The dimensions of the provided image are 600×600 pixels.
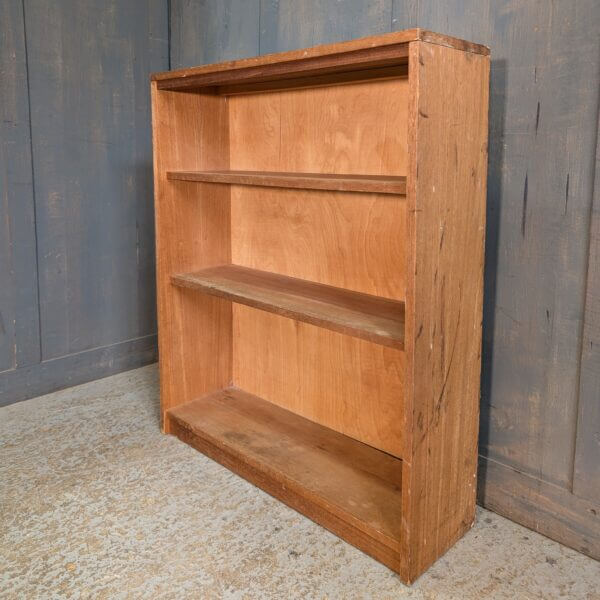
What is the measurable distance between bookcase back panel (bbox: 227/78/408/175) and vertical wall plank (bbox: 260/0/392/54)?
0.70 feet

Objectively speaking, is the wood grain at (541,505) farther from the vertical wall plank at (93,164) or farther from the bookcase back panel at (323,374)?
the vertical wall plank at (93,164)

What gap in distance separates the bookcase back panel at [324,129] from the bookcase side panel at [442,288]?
337 mm

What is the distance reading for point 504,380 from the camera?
6.26 ft

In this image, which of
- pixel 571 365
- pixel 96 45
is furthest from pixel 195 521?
pixel 96 45

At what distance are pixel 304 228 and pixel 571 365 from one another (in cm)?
101

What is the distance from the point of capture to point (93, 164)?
2.93 metres

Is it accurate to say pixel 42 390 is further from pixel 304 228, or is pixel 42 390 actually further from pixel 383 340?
pixel 383 340

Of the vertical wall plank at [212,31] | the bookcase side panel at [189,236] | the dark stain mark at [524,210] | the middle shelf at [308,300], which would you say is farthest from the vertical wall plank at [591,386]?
the vertical wall plank at [212,31]

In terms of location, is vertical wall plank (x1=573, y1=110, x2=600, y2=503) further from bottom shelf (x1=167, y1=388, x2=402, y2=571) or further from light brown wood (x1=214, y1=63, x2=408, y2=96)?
light brown wood (x1=214, y1=63, x2=408, y2=96)

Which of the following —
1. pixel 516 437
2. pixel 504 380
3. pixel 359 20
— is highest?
pixel 359 20

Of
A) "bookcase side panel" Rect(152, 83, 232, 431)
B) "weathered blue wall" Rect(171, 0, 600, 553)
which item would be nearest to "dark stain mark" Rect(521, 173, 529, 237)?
"weathered blue wall" Rect(171, 0, 600, 553)

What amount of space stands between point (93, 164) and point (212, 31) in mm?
818

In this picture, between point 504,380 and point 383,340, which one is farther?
point 504,380

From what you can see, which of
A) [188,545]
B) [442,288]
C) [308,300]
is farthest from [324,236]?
[188,545]
